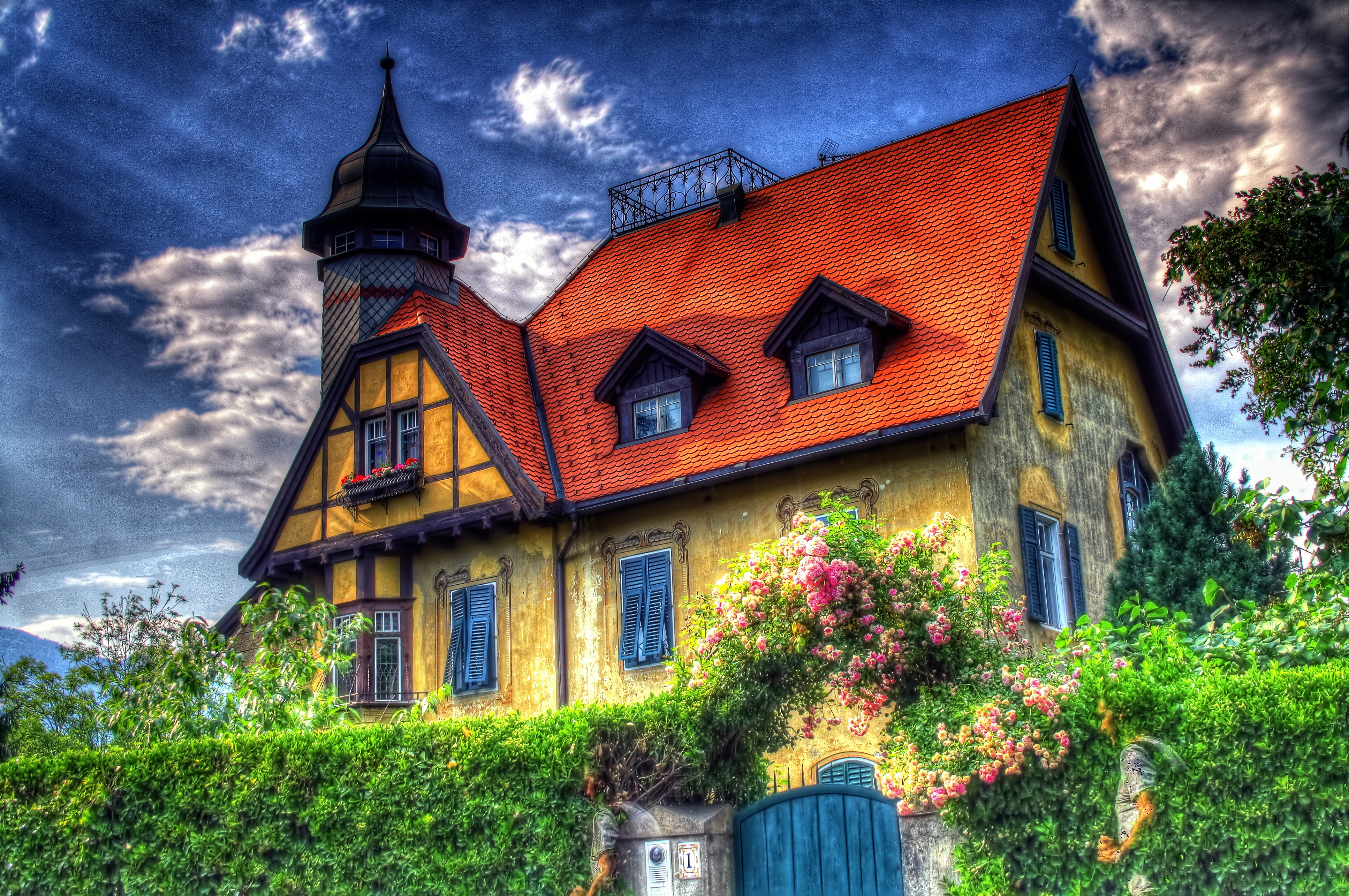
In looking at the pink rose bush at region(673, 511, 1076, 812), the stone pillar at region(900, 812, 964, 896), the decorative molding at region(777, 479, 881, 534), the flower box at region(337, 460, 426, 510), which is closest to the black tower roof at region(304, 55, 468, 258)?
the flower box at region(337, 460, 426, 510)

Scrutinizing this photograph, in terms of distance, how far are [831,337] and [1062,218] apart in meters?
4.57

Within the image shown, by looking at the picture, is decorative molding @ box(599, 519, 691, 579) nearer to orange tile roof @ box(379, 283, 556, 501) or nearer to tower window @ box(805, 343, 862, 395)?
orange tile roof @ box(379, 283, 556, 501)

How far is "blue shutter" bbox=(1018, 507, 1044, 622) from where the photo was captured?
17375 millimetres

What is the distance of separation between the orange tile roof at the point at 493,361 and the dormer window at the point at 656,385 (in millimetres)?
1399

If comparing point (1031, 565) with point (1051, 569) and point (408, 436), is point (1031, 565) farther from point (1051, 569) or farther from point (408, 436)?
point (408, 436)

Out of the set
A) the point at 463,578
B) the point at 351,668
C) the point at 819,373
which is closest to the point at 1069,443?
the point at 819,373

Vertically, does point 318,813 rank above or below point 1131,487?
below

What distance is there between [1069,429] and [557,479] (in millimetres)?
7651

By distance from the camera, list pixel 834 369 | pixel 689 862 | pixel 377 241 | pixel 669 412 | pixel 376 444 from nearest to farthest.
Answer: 1. pixel 689 862
2. pixel 834 369
3. pixel 669 412
4. pixel 376 444
5. pixel 377 241

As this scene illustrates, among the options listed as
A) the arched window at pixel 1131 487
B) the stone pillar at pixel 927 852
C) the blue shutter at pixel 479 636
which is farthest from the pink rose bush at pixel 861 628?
the arched window at pixel 1131 487

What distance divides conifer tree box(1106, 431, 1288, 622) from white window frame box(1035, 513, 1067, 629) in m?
1.17

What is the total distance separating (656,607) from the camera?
1897 cm

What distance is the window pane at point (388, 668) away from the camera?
20844 millimetres

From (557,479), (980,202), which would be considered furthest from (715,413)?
(980,202)
